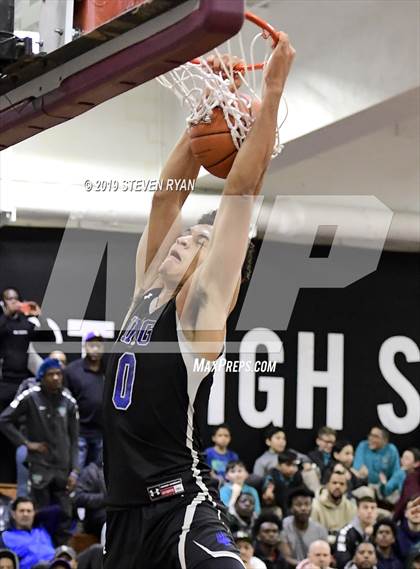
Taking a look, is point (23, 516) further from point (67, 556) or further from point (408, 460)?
point (408, 460)

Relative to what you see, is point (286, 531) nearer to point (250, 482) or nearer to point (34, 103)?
point (250, 482)

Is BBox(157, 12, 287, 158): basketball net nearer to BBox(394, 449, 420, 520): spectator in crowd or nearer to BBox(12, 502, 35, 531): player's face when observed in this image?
BBox(12, 502, 35, 531): player's face

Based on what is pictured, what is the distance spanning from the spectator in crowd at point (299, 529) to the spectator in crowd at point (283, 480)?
52cm

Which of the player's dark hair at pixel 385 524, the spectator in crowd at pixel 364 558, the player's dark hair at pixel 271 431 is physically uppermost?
the player's dark hair at pixel 271 431

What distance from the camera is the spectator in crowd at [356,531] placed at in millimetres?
11102

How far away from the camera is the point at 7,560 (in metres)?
9.13

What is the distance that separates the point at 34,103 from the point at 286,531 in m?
7.81

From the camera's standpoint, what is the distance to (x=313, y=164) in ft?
43.2

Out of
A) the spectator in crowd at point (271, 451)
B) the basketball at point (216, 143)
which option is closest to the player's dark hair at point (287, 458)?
the spectator in crowd at point (271, 451)

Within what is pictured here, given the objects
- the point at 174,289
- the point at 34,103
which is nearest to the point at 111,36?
the point at 34,103

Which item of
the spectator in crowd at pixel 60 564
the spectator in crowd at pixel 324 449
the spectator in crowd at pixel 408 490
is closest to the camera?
the spectator in crowd at pixel 60 564

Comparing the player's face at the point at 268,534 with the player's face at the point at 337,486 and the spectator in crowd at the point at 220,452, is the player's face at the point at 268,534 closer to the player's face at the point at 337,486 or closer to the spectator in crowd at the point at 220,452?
the player's face at the point at 337,486

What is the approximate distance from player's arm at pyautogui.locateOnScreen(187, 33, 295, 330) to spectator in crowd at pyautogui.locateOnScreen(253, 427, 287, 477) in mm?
9297

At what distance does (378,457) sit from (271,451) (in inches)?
50.8
